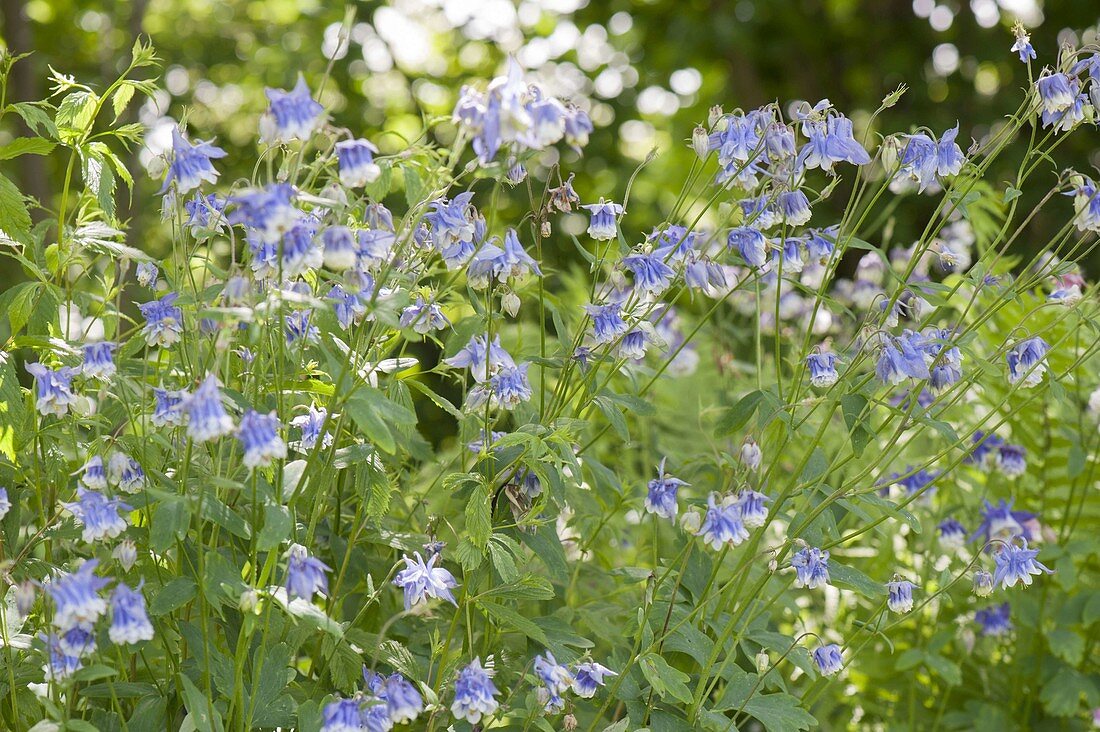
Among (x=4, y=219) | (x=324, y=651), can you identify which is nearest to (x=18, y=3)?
(x=4, y=219)

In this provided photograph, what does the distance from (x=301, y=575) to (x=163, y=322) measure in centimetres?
49

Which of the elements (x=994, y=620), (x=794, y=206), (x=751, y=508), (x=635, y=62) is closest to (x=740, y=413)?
(x=751, y=508)

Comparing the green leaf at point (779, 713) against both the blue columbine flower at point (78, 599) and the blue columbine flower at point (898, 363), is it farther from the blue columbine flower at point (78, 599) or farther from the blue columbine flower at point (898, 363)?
the blue columbine flower at point (78, 599)

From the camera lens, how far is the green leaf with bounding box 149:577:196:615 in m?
1.66

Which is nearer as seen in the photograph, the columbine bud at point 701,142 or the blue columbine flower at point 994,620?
the columbine bud at point 701,142

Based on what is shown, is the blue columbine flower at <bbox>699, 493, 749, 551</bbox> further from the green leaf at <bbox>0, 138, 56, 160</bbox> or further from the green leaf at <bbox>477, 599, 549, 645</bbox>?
the green leaf at <bbox>0, 138, 56, 160</bbox>

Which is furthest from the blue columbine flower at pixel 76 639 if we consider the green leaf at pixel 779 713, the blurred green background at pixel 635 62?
the blurred green background at pixel 635 62

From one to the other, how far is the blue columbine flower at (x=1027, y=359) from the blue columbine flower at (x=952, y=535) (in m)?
0.81

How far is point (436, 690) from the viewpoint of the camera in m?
1.87

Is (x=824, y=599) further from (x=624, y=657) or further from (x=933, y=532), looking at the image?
(x=624, y=657)

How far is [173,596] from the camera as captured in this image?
168cm

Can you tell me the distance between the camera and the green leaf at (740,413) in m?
2.05

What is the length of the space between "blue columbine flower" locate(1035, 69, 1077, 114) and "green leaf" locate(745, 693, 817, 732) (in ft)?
3.66

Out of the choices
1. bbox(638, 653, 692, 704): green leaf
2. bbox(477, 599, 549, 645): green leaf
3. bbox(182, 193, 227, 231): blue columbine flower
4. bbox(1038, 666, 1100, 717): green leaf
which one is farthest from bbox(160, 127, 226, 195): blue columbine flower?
bbox(1038, 666, 1100, 717): green leaf
